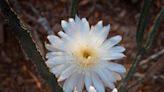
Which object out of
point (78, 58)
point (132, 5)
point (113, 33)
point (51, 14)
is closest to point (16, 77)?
point (51, 14)

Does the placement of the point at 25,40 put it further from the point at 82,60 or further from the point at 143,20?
the point at 143,20

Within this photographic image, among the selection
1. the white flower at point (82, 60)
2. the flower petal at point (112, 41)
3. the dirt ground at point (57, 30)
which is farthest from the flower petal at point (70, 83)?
the dirt ground at point (57, 30)

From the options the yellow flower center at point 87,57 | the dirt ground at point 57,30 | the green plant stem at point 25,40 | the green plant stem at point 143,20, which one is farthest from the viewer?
the dirt ground at point 57,30

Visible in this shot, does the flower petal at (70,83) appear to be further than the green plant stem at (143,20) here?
No

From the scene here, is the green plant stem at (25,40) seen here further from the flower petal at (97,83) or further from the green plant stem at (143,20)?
the green plant stem at (143,20)

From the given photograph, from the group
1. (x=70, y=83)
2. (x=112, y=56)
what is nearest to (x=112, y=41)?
(x=112, y=56)

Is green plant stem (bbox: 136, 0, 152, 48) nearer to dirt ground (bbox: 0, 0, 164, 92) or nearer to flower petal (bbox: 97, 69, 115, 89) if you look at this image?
flower petal (bbox: 97, 69, 115, 89)

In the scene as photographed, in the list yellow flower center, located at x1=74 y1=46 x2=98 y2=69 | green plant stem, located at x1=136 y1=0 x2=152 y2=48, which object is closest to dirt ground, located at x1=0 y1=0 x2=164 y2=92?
green plant stem, located at x1=136 y1=0 x2=152 y2=48
